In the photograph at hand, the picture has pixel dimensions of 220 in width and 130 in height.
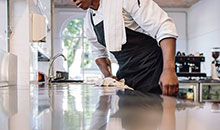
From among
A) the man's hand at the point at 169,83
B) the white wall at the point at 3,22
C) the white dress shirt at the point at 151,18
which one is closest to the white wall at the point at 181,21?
the white wall at the point at 3,22

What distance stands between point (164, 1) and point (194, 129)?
292 inches

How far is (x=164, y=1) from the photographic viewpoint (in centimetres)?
735

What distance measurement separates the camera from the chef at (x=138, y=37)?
1.29 m

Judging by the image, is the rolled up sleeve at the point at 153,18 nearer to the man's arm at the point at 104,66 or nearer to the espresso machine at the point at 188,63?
the man's arm at the point at 104,66

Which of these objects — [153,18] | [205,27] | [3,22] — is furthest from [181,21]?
[153,18]

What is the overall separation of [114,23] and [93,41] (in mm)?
456

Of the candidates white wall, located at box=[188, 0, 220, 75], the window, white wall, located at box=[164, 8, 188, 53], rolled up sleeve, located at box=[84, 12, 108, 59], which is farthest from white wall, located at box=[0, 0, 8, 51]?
white wall, located at box=[164, 8, 188, 53]

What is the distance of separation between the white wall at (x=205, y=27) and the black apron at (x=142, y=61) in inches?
212

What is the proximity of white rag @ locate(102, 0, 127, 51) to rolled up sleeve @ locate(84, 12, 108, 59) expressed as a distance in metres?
0.30

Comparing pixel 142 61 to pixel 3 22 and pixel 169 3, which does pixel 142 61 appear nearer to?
pixel 3 22

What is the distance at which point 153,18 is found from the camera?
1.29 metres

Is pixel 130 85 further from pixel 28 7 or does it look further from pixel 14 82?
pixel 28 7

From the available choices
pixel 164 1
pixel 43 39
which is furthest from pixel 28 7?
pixel 164 1

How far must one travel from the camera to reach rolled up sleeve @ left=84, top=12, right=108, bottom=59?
1704mm
